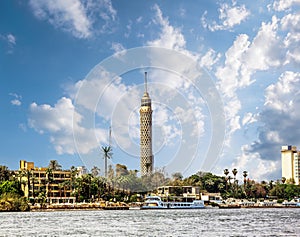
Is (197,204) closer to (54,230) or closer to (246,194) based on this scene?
(246,194)

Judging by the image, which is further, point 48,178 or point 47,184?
point 47,184

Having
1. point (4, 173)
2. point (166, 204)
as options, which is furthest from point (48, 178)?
point (166, 204)

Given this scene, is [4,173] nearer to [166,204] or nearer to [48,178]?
[48,178]

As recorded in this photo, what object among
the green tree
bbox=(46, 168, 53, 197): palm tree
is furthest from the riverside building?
the green tree

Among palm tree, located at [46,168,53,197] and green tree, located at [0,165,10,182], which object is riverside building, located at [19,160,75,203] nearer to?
palm tree, located at [46,168,53,197]

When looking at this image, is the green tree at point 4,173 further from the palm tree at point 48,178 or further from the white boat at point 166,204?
the white boat at point 166,204

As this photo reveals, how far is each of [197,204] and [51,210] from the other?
39372mm

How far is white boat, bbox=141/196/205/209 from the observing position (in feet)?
435

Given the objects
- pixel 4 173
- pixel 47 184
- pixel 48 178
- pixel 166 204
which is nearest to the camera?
pixel 166 204

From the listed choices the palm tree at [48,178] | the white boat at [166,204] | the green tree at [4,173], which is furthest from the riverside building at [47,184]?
the white boat at [166,204]

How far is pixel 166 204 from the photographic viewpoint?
448 ft

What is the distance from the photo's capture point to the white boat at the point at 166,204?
132 m

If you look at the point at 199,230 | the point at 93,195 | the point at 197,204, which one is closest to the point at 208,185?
the point at 197,204

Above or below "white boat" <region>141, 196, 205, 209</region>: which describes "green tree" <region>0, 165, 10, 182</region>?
above
